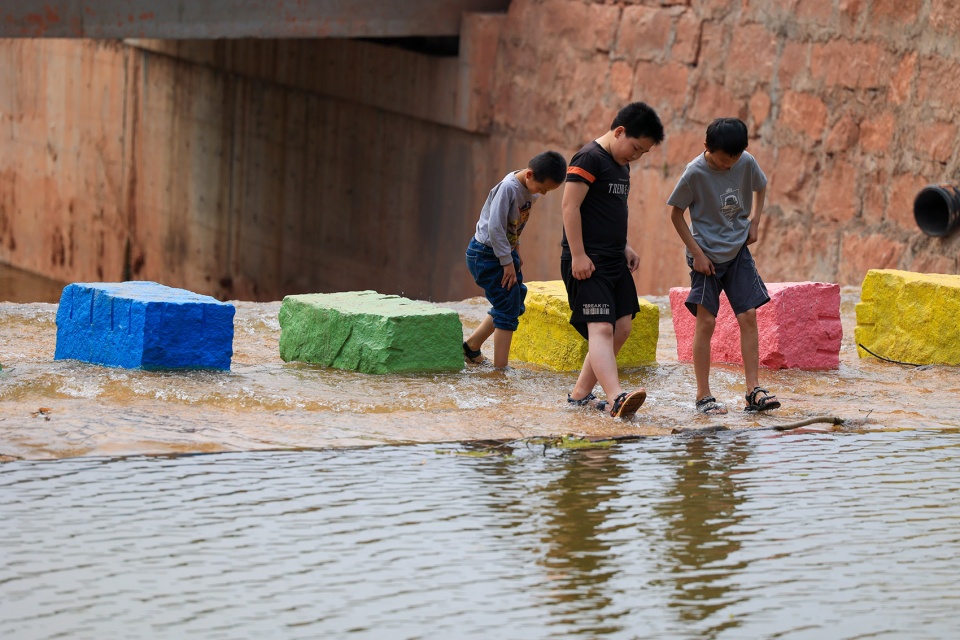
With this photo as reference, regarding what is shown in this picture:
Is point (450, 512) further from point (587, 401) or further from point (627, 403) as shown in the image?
point (587, 401)

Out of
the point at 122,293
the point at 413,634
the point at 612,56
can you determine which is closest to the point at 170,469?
the point at 413,634

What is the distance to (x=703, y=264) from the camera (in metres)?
6.17

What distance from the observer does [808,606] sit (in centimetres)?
384

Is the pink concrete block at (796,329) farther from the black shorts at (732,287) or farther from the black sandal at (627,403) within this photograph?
the black sandal at (627,403)

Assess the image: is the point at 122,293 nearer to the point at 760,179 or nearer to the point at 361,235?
the point at 760,179

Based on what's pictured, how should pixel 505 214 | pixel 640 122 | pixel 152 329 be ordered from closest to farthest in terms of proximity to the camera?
pixel 640 122
pixel 152 329
pixel 505 214

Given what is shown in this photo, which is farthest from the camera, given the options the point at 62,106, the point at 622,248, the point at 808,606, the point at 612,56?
the point at 62,106

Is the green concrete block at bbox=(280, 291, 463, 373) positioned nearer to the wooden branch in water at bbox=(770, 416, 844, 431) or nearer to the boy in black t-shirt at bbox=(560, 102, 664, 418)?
the boy in black t-shirt at bbox=(560, 102, 664, 418)

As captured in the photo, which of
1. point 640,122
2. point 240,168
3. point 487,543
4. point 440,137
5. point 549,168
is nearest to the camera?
point 487,543

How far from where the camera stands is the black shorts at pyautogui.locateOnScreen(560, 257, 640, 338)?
6.16 m

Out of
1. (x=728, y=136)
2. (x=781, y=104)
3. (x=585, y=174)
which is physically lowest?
(x=585, y=174)

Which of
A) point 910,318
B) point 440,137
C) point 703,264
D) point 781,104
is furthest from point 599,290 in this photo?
point 440,137

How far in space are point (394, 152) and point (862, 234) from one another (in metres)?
7.07

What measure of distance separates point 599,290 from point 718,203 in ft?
2.10
